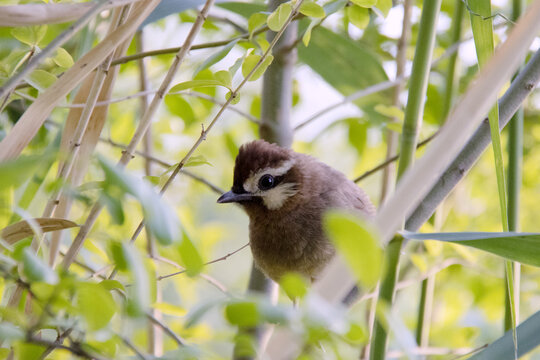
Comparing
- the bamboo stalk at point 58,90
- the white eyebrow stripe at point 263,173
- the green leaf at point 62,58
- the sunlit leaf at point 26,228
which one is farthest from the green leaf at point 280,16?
the white eyebrow stripe at point 263,173

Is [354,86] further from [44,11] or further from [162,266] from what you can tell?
[44,11]

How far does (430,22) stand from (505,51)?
379 millimetres

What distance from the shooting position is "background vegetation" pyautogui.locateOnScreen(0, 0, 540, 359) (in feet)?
1.71

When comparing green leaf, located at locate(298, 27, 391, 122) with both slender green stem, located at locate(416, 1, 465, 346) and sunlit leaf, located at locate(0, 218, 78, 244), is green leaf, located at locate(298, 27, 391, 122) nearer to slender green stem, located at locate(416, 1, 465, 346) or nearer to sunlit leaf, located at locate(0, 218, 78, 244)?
slender green stem, located at locate(416, 1, 465, 346)

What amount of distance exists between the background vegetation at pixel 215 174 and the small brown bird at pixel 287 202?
70 millimetres

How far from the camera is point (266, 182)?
1.76 metres

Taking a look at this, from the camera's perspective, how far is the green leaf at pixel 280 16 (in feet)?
3.26

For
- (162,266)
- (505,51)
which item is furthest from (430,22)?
(162,266)

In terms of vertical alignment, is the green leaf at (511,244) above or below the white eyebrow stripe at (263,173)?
below

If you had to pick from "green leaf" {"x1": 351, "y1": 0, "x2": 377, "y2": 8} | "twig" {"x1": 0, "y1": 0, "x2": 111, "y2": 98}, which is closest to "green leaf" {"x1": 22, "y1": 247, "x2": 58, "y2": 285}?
"twig" {"x1": 0, "y1": 0, "x2": 111, "y2": 98}

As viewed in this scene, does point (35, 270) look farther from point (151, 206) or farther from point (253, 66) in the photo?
point (253, 66)

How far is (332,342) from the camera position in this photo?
0.53 meters

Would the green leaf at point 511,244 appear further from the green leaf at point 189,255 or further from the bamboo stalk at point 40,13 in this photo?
the bamboo stalk at point 40,13

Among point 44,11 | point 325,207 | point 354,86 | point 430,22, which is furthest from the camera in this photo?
point 354,86
